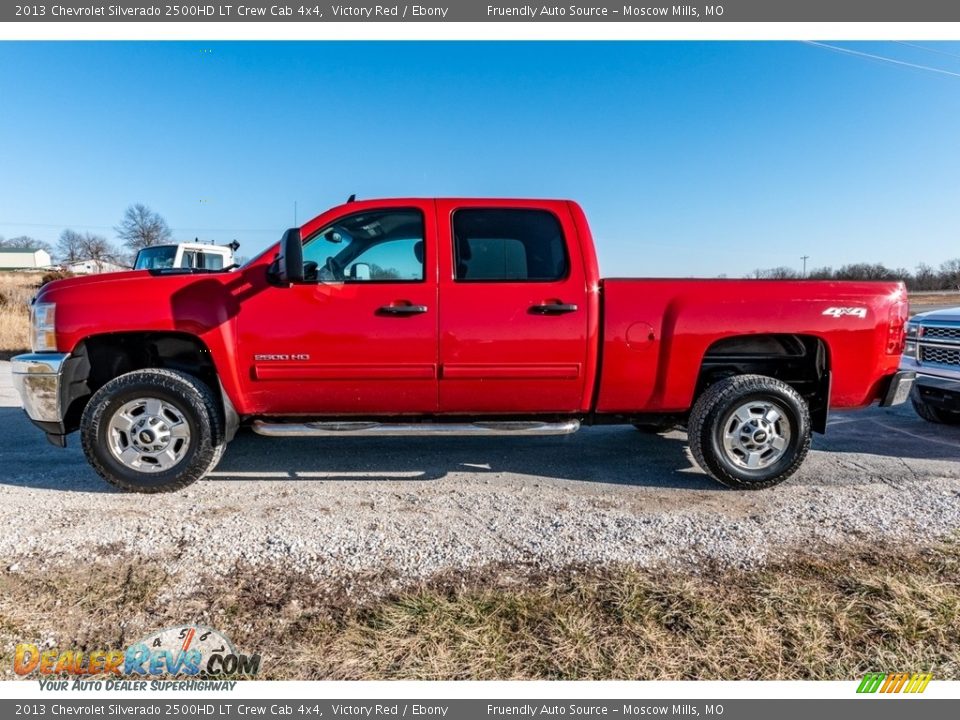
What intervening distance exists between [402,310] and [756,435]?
266 centimetres

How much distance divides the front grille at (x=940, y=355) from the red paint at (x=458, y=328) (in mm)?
2009

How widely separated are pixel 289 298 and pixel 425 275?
94 cm

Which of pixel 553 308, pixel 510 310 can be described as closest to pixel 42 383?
pixel 510 310

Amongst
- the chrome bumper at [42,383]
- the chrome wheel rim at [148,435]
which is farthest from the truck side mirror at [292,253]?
the chrome bumper at [42,383]

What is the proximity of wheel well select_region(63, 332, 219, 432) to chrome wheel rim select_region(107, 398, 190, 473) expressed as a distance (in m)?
0.37

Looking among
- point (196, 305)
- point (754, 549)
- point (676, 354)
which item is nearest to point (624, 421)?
point (676, 354)

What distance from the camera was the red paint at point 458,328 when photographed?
3754 millimetres

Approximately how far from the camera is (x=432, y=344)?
3.80 metres

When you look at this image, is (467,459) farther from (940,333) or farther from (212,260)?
(212,260)

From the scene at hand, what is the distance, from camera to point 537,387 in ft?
12.8

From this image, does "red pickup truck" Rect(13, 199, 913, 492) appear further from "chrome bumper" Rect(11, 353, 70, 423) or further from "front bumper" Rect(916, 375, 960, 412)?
"front bumper" Rect(916, 375, 960, 412)

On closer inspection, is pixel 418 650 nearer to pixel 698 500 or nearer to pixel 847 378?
pixel 698 500

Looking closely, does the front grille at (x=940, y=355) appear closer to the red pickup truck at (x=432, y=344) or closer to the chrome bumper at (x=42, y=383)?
the red pickup truck at (x=432, y=344)

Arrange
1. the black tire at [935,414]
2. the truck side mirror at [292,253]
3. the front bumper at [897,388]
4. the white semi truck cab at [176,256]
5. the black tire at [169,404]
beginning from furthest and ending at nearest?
the white semi truck cab at [176,256], the black tire at [935,414], the front bumper at [897,388], the black tire at [169,404], the truck side mirror at [292,253]
